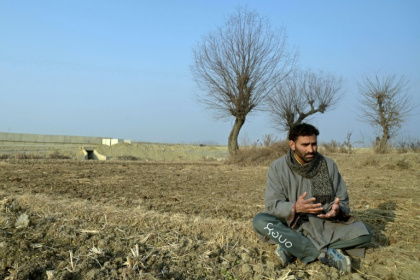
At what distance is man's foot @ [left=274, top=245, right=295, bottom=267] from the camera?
3443 mm

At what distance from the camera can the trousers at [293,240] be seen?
348cm

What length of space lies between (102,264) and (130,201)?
112 inches

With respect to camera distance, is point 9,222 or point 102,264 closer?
point 102,264

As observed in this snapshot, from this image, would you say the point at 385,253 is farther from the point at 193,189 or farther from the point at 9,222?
the point at 193,189

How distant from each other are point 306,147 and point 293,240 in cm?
87

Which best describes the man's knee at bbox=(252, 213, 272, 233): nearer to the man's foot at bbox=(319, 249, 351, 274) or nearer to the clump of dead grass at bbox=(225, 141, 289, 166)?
the man's foot at bbox=(319, 249, 351, 274)

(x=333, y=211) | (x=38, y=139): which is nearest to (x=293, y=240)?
(x=333, y=211)

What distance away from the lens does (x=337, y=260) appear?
11.0 feet

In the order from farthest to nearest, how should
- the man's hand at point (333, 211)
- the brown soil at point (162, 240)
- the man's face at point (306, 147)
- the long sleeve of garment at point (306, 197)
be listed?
1. the man's face at point (306, 147)
2. the long sleeve of garment at point (306, 197)
3. the man's hand at point (333, 211)
4. the brown soil at point (162, 240)

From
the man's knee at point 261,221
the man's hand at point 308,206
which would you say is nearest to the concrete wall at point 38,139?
the man's knee at point 261,221

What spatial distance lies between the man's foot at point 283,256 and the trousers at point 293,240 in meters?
0.03

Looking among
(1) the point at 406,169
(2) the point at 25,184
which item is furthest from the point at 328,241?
(1) the point at 406,169

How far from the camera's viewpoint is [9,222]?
4016mm

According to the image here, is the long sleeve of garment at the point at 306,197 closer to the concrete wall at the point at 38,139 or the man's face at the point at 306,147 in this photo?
the man's face at the point at 306,147
